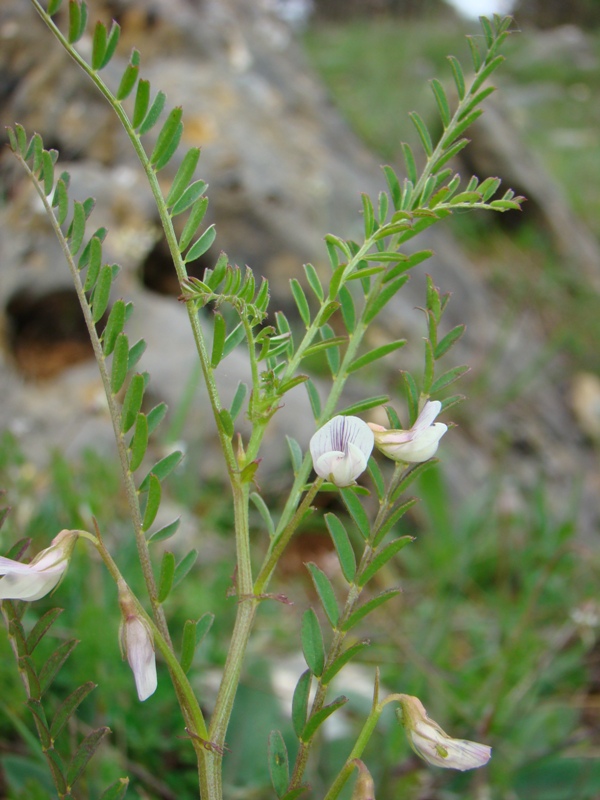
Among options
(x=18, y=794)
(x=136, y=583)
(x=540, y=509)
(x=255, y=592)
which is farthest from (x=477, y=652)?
(x=255, y=592)

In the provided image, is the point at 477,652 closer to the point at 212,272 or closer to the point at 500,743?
the point at 500,743

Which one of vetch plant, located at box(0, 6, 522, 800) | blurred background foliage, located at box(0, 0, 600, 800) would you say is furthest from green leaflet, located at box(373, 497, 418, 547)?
blurred background foliage, located at box(0, 0, 600, 800)

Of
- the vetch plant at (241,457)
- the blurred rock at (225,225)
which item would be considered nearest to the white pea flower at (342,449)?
the vetch plant at (241,457)

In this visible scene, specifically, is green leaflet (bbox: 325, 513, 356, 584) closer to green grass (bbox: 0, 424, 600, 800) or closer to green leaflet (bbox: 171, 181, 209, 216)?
green leaflet (bbox: 171, 181, 209, 216)

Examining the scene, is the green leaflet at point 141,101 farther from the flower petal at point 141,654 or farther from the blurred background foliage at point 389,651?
the blurred background foliage at point 389,651

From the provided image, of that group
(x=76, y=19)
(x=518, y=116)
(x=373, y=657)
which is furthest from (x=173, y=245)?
(x=518, y=116)

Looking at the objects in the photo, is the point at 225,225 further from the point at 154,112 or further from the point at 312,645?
the point at 312,645

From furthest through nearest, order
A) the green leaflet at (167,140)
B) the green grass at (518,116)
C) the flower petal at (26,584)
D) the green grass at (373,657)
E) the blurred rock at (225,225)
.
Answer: the green grass at (518,116), the blurred rock at (225,225), the green grass at (373,657), the green leaflet at (167,140), the flower petal at (26,584)
